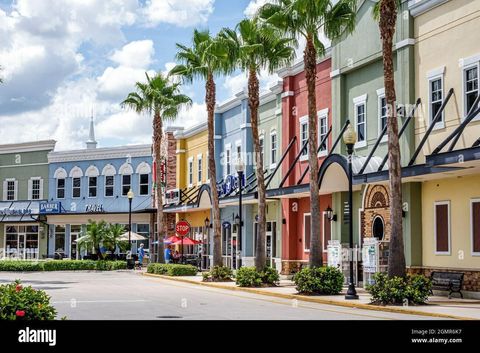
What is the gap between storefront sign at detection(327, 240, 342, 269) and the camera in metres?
28.5

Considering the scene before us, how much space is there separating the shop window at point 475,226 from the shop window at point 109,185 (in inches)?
1696

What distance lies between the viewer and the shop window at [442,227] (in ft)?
80.9

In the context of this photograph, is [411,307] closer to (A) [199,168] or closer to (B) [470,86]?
(B) [470,86]

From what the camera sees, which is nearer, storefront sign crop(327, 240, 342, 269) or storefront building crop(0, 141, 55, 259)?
storefront sign crop(327, 240, 342, 269)

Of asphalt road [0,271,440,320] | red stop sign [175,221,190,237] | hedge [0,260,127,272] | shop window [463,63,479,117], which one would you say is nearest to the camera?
asphalt road [0,271,440,320]

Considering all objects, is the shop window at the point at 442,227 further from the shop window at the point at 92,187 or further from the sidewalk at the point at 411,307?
the shop window at the point at 92,187

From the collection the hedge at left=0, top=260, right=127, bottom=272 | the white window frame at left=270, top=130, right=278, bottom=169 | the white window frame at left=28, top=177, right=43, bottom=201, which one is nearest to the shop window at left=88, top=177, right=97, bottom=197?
the white window frame at left=28, top=177, right=43, bottom=201

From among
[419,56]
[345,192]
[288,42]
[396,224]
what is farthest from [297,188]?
[396,224]

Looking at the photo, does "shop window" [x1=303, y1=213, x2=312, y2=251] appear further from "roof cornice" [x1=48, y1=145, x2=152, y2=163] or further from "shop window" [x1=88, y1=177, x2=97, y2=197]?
"shop window" [x1=88, y1=177, x2=97, y2=197]

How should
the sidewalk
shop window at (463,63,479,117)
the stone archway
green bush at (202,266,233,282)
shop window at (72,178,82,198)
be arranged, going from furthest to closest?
shop window at (72,178,82,198)
green bush at (202,266,233,282)
the stone archway
shop window at (463,63,479,117)
the sidewalk

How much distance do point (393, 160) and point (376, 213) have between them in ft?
25.5

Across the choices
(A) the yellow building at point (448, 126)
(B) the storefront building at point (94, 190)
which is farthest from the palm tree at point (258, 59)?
(B) the storefront building at point (94, 190)

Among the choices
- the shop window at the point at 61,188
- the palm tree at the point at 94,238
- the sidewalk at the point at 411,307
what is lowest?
the sidewalk at the point at 411,307
